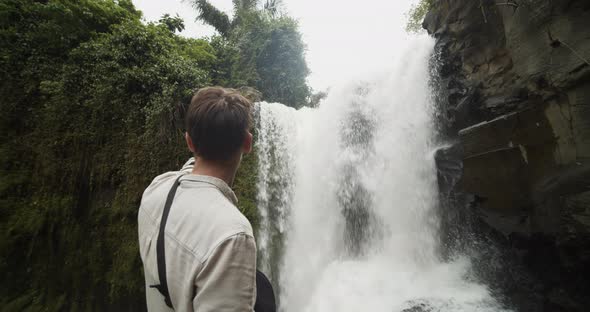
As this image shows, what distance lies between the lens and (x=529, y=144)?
321cm

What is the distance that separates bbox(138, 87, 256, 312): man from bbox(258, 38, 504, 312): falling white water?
141 inches

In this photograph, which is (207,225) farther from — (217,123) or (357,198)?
(357,198)

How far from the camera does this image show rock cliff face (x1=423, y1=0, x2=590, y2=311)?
2.75m

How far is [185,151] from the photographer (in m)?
4.81

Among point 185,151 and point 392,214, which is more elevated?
point 185,151

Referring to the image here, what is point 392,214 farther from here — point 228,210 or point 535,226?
point 228,210

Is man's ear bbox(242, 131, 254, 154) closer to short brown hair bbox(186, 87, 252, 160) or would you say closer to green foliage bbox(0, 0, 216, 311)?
short brown hair bbox(186, 87, 252, 160)

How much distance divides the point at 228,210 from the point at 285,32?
43.7ft

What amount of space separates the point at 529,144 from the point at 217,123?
4172 millimetres

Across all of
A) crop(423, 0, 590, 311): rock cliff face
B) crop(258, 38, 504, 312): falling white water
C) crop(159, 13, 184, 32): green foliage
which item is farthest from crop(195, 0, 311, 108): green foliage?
crop(423, 0, 590, 311): rock cliff face

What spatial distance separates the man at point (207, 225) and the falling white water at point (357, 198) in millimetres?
3588

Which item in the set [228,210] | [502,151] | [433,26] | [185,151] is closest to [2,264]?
[185,151]

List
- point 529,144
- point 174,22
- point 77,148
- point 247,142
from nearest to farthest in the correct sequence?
1. point 247,142
2. point 529,144
3. point 77,148
4. point 174,22

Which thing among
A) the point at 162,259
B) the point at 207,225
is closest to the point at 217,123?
the point at 207,225
